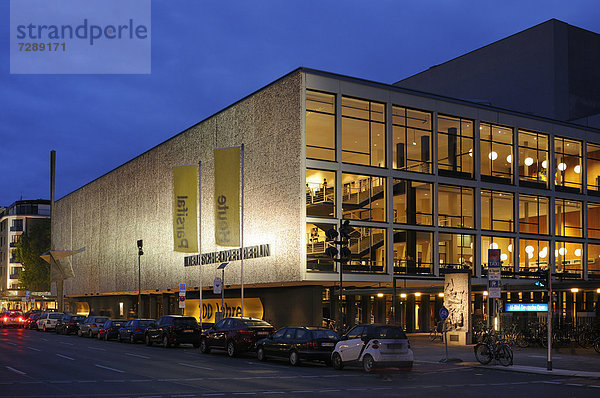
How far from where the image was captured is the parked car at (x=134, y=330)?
41.8 meters

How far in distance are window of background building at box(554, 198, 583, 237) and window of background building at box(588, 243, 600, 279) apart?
2.23m

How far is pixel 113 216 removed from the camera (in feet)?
240

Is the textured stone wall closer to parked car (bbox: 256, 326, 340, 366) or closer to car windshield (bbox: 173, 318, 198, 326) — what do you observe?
car windshield (bbox: 173, 318, 198, 326)

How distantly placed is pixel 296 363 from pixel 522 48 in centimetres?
4804

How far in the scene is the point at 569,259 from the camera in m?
53.4

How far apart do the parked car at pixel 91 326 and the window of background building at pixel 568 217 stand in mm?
34872

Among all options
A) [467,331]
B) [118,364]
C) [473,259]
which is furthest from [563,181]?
[118,364]

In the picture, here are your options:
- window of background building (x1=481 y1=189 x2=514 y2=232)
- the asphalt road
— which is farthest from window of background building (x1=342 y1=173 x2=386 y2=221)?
the asphalt road

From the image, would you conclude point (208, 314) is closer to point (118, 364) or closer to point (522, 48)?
point (118, 364)

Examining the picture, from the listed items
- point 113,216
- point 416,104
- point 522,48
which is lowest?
point 113,216

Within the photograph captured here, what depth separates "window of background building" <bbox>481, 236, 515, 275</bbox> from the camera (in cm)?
4934

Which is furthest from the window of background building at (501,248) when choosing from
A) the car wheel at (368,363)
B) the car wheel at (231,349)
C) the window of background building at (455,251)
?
the car wheel at (368,363)

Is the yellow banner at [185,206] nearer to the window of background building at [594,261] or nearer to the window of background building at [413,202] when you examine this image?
the window of background building at [413,202]

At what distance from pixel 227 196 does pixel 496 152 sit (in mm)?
19999
